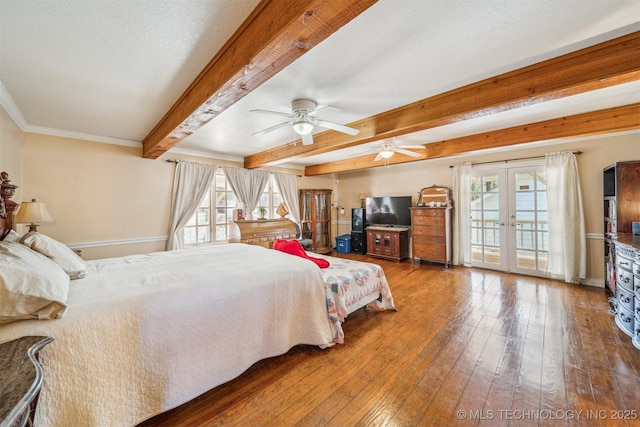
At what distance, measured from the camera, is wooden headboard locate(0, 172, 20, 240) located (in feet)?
5.97

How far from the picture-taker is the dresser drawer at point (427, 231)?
490 cm

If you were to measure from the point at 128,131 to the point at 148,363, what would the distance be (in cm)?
307

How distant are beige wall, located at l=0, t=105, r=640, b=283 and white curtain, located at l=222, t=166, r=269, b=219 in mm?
607

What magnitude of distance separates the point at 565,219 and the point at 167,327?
5452mm

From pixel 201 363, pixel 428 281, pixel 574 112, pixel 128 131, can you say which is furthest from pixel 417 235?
pixel 128 131

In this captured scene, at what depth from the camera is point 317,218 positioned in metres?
6.47

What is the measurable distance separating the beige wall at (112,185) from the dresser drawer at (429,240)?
1.83 meters

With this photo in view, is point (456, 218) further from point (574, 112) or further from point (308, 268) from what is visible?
point (308, 268)

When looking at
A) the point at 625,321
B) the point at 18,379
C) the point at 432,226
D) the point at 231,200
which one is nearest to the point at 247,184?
the point at 231,200

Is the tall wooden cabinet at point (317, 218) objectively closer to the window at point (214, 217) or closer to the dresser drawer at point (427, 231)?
the window at point (214, 217)

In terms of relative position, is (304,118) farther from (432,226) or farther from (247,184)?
(432,226)

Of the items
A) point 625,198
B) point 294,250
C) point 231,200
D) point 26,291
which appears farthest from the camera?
point 231,200

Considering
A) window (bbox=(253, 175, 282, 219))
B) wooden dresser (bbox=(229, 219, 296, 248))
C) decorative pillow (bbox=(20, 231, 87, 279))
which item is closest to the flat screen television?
wooden dresser (bbox=(229, 219, 296, 248))

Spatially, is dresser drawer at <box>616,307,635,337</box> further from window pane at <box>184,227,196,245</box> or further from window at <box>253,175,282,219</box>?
window pane at <box>184,227,196,245</box>
